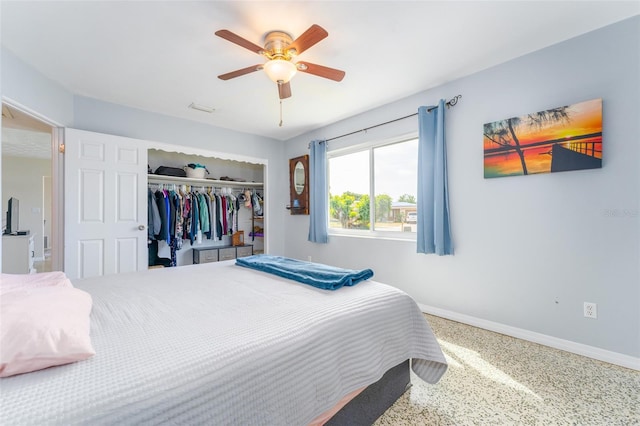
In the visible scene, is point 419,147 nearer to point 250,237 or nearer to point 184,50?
point 184,50

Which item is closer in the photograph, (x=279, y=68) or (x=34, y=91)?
(x=279, y=68)

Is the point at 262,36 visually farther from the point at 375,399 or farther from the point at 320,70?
the point at 375,399

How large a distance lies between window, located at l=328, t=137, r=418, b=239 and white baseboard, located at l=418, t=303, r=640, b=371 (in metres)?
0.91

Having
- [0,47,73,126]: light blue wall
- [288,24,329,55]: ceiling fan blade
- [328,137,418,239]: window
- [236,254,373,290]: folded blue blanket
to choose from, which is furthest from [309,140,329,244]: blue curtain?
[0,47,73,126]: light blue wall

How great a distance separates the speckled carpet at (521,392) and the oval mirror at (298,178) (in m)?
3.02

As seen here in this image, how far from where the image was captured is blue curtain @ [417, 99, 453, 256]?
2756 mm

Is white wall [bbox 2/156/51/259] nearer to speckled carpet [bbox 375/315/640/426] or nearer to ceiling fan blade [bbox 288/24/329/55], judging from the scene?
ceiling fan blade [bbox 288/24/329/55]

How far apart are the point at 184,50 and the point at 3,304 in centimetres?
205

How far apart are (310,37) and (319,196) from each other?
249 centimetres

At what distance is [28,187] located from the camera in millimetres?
6352

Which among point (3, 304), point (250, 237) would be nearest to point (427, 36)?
point (3, 304)

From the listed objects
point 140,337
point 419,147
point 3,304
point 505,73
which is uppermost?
point 505,73

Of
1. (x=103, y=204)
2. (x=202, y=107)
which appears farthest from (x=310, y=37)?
(x=103, y=204)

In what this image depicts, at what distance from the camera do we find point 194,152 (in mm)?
3852
